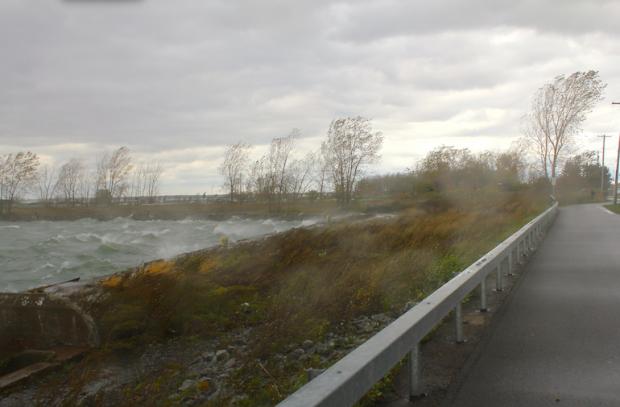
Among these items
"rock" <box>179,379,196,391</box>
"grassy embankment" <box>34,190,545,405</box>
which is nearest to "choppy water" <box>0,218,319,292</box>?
"grassy embankment" <box>34,190,545,405</box>

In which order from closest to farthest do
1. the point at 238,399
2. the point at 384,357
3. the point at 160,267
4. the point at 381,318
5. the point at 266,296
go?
the point at 384,357 < the point at 238,399 < the point at 381,318 < the point at 266,296 < the point at 160,267

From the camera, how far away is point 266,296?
428 inches

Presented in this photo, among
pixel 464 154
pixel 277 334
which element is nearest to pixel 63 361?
pixel 277 334

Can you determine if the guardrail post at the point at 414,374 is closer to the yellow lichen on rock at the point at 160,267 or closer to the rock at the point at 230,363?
the rock at the point at 230,363

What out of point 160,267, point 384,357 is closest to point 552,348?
point 384,357

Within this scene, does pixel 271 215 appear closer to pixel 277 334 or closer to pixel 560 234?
pixel 560 234

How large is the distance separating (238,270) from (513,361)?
753 centimetres

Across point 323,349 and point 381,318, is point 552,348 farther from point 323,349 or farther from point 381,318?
point 381,318

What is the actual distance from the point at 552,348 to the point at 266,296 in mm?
5665

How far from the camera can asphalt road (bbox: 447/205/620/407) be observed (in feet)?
15.5

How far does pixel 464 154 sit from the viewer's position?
59.4 meters

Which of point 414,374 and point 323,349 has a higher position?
point 414,374

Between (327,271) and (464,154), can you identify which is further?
(464,154)

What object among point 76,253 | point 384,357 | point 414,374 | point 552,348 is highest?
point 384,357
